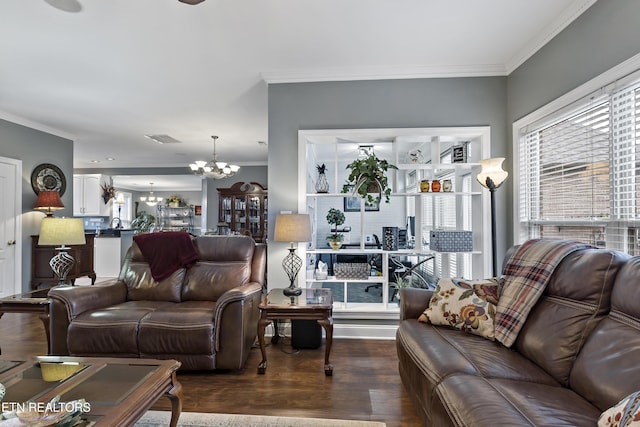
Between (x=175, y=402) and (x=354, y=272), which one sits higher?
(x=354, y=272)

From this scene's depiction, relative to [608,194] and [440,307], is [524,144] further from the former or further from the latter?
[440,307]

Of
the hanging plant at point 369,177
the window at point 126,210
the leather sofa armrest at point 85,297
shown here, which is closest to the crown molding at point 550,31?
the hanging plant at point 369,177

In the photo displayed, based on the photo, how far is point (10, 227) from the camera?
4656mm

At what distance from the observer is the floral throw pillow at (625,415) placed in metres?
0.90

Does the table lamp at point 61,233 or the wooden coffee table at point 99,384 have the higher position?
the table lamp at point 61,233

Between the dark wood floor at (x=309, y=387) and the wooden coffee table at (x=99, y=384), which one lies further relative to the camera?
the dark wood floor at (x=309, y=387)

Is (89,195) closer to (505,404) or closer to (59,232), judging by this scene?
(59,232)

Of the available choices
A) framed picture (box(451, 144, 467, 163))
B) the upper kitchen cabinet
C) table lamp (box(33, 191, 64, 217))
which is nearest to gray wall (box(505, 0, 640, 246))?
framed picture (box(451, 144, 467, 163))

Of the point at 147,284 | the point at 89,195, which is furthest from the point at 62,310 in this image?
the point at 89,195

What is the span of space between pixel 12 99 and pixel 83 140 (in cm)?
203

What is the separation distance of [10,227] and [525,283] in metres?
6.42

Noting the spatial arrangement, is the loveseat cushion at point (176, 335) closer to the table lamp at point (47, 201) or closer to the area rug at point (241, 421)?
the area rug at point (241, 421)

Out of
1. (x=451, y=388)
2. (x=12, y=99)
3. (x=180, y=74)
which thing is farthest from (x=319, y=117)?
(x=12, y=99)

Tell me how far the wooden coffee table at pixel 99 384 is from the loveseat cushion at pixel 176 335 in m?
0.63
